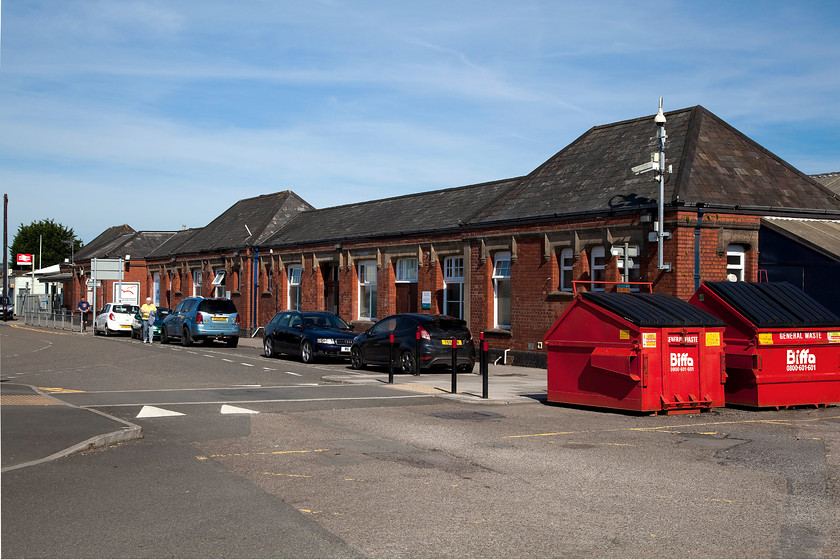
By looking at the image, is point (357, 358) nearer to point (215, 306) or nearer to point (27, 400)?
point (27, 400)

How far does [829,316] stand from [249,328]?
1188 inches

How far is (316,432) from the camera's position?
11.6 meters

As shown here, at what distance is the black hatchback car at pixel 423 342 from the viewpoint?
20.9 meters

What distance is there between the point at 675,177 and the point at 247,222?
28611mm

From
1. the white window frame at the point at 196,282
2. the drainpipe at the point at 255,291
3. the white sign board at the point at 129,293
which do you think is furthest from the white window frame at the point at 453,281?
the white sign board at the point at 129,293

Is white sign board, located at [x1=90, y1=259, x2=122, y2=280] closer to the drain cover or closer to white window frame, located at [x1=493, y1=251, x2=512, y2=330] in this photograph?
white window frame, located at [x1=493, y1=251, x2=512, y2=330]

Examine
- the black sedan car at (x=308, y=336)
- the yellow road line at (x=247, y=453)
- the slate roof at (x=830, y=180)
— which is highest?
the slate roof at (x=830, y=180)

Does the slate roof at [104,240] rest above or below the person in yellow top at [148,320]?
above

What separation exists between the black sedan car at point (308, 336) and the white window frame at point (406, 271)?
14.3 ft

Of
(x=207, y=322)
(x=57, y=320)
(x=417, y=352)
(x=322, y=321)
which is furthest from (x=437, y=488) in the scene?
(x=57, y=320)

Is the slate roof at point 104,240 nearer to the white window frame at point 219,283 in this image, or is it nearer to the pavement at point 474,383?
the white window frame at point 219,283

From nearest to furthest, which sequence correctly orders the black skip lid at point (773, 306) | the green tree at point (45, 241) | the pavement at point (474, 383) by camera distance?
the black skip lid at point (773, 306) → the pavement at point (474, 383) → the green tree at point (45, 241)

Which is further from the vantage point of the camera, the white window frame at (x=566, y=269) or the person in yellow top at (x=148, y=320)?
the person in yellow top at (x=148, y=320)

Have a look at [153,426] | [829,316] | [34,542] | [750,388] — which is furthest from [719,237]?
[34,542]
